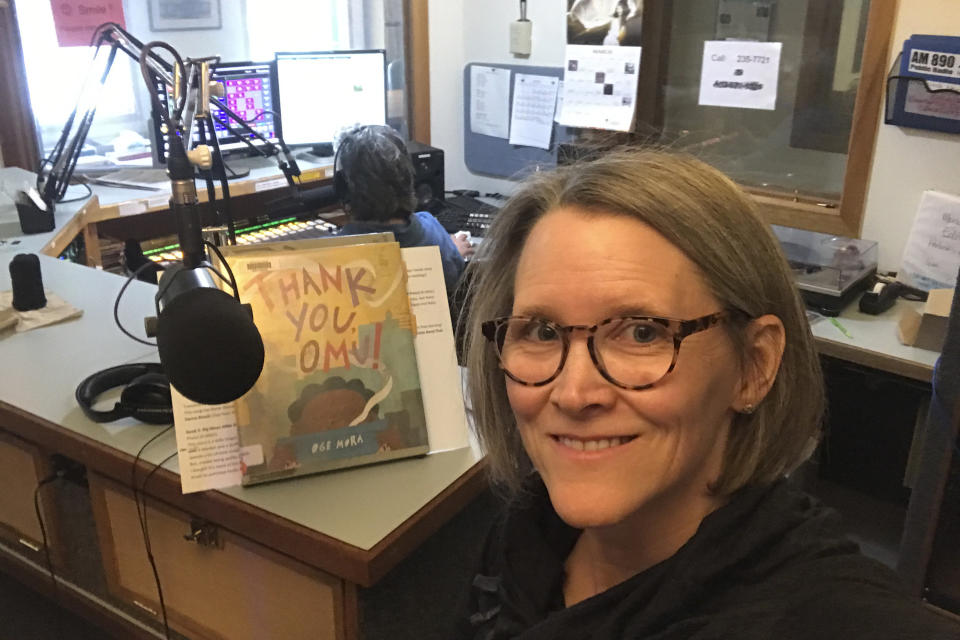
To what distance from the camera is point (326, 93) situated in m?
3.03

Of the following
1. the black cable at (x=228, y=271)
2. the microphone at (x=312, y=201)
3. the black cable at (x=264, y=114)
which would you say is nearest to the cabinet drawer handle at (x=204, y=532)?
the black cable at (x=228, y=271)

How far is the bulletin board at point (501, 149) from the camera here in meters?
2.93

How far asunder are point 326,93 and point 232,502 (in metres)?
2.21

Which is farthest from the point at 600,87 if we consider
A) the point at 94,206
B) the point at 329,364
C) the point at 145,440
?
the point at 145,440

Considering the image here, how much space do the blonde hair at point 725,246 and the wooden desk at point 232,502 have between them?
1.18 feet

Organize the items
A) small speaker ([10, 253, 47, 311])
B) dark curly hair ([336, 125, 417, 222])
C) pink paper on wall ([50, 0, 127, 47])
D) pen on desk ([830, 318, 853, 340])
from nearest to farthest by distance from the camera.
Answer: small speaker ([10, 253, 47, 311]) → pen on desk ([830, 318, 853, 340]) → dark curly hair ([336, 125, 417, 222]) → pink paper on wall ([50, 0, 127, 47])

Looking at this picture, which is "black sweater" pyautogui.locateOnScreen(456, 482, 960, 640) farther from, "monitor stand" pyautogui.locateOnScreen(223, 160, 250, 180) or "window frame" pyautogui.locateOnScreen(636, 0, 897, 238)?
"monitor stand" pyautogui.locateOnScreen(223, 160, 250, 180)

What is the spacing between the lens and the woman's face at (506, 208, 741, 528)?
76 centimetres

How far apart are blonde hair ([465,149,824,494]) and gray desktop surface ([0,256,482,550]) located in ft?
1.17

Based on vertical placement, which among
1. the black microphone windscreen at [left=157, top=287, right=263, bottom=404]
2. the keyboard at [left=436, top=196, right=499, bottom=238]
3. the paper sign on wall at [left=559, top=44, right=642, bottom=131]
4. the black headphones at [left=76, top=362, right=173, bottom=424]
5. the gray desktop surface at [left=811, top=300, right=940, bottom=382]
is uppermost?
the paper sign on wall at [left=559, top=44, right=642, bottom=131]

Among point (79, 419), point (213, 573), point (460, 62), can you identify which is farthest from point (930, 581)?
point (460, 62)

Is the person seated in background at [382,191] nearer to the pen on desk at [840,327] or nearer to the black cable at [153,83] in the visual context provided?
the pen on desk at [840,327]

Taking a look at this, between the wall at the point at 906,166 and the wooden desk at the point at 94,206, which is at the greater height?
the wall at the point at 906,166

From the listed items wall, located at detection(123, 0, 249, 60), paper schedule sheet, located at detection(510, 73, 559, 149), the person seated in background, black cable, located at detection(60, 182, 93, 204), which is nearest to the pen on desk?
the person seated in background
